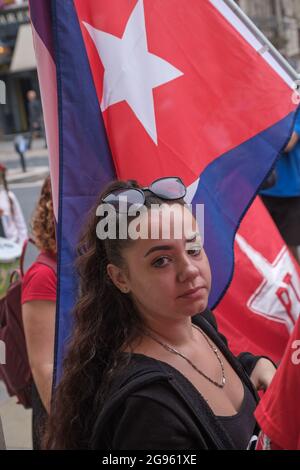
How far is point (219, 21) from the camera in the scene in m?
2.33

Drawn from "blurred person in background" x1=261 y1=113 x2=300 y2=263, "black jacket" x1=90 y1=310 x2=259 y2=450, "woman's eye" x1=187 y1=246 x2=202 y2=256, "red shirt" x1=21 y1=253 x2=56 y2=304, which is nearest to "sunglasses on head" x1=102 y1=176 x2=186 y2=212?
"woman's eye" x1=187 y1=246 x2=202 y2=256

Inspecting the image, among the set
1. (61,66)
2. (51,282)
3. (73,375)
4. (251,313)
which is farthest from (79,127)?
(251,313)

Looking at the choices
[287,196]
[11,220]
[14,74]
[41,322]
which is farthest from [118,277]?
[14,74]

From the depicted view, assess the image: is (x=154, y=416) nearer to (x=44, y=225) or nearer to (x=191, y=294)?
(x=191, y=294)

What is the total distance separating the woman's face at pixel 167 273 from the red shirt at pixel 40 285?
0.86m

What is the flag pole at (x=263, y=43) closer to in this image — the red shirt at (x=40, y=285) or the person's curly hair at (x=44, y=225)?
the person's curly hair at (x=44, y=225)

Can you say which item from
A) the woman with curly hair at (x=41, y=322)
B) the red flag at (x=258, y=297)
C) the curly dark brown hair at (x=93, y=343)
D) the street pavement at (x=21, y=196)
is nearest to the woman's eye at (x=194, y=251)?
the curly dark brown hair at (x=93, y=343)

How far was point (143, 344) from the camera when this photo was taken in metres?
1.47

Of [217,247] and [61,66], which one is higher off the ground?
[61,66]

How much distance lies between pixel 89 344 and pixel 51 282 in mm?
818

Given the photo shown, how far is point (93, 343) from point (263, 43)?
1.43 metres

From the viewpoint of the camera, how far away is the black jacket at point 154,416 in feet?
4.15

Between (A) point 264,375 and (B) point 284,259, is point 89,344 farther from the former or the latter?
(B) point 284,259
